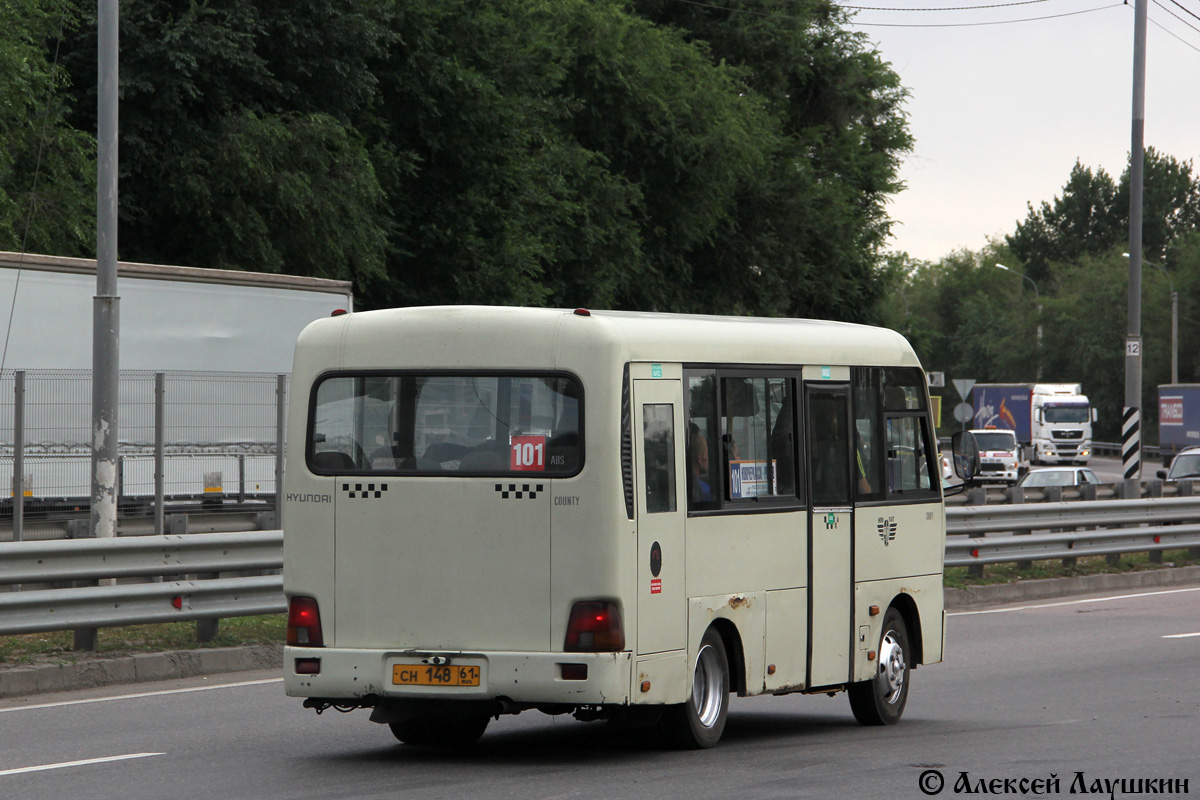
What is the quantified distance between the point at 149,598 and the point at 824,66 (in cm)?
3744

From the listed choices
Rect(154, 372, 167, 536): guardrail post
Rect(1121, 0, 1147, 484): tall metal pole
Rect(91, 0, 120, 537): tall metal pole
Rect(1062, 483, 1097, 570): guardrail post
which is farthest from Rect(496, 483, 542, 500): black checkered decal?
Rect(1121, 0, 1147, 484): tall metal pole

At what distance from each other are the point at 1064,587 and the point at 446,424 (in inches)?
542

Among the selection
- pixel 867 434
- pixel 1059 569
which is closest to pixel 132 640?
pixel 867 434

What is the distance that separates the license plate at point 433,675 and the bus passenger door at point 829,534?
234cm

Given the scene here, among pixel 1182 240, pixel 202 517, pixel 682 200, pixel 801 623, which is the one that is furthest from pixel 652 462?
pixel 1182 240

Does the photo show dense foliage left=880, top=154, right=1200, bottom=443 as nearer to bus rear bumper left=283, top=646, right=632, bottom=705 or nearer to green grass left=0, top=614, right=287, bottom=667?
green grass left=0, top=614, right=287, bottom=667

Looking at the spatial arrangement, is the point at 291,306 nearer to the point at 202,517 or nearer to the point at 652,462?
the point at 202,517

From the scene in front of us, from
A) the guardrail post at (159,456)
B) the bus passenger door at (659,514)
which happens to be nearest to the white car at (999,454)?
the guardrail post at (159,456)

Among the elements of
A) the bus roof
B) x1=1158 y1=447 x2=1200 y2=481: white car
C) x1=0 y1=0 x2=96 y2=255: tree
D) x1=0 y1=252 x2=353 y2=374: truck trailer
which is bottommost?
x1=1158 y1=447 x2=1200 y2=481: white car

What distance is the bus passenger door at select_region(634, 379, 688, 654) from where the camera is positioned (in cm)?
862

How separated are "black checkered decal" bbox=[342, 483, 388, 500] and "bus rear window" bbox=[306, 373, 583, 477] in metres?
0.07

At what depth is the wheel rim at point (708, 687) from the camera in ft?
30.1

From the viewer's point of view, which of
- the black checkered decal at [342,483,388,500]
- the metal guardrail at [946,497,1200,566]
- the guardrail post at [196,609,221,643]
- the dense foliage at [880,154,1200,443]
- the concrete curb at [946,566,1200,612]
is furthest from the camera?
the dense foliage at [880,154,1200,443]

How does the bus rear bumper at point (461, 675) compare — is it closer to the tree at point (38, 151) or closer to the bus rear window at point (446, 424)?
the bus rear window at point (446, 424)
